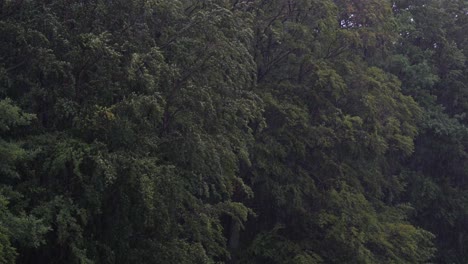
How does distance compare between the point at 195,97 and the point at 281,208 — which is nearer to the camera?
the point at 195,97

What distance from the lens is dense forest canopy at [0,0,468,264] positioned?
10.7 metres

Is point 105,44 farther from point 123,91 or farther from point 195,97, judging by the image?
point 195,97

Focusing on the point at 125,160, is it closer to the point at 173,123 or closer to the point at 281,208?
the point at 173,123

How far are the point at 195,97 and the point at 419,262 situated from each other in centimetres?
899

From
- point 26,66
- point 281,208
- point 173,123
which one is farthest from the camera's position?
point 281,208

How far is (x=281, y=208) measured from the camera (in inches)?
653

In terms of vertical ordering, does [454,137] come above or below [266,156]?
above

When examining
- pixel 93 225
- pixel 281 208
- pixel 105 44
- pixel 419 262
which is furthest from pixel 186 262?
pixel 419 262

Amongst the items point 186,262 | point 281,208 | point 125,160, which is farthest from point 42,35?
point 281,208

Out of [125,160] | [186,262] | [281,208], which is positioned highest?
[281,208]

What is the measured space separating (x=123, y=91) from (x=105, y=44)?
871mm

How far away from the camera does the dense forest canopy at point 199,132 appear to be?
1073cm

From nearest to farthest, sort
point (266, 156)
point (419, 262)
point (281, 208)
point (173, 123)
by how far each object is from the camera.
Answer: point (173, 123), point (266, 156), point (281, 208), point (419, 262)

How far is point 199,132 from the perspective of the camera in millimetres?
12000
